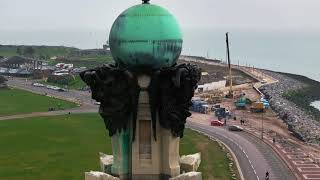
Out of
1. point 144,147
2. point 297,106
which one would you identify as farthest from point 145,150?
point 297,106

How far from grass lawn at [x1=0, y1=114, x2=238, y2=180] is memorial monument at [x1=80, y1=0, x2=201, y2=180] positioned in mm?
39892

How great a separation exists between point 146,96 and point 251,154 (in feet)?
188

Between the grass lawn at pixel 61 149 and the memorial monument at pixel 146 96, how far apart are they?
39.9 m

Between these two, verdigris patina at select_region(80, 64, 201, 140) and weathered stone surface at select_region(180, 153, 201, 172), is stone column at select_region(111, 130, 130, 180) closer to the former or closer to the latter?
verdigris patina at select_region(80, 64, 201, 140)

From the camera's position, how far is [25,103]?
13500 cm

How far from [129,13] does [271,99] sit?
12167 centimetres

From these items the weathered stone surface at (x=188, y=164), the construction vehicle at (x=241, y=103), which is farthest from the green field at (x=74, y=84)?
the weathered stone surface at (x=188, y=164)

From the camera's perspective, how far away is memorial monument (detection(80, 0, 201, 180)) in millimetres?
23688

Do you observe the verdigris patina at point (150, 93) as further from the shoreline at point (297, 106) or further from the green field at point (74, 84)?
the green field at point (74, 84)

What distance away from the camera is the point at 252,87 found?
164 metres

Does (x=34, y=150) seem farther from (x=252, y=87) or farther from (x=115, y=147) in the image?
(x=252, y=87)

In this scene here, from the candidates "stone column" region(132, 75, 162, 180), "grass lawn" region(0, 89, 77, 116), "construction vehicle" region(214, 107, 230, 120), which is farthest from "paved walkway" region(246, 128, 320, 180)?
"grass lawn" region(0, 89, 77, 116)

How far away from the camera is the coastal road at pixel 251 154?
67875 millimetres

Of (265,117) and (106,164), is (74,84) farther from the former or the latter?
(106,164)
